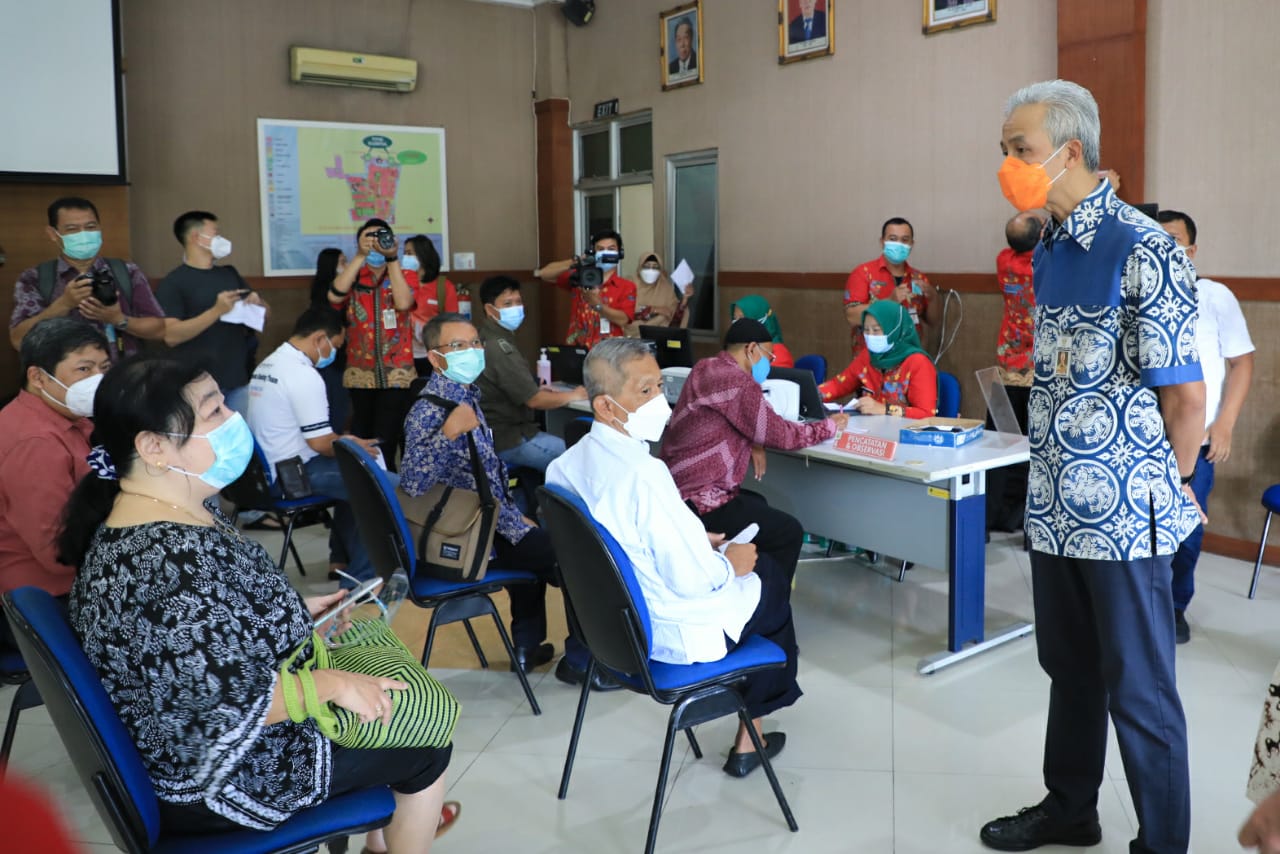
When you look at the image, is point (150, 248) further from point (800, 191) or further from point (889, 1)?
point (889, 1)

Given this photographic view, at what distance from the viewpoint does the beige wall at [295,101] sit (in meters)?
6.97

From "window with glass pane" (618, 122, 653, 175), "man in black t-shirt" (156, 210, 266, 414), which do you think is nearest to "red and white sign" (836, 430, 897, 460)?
"man in black t-shirt" (156, 210, 266, 414)

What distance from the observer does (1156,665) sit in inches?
77.2

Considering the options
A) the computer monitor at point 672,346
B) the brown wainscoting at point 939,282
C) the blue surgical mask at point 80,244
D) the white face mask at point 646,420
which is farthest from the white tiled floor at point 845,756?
the blue surgical mask at point 80,244

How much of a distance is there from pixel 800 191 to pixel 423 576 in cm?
435

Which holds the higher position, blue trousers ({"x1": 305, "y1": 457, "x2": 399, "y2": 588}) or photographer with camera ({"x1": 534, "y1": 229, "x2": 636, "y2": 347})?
photographer with camera ({"x1": 534, "y1": 229, "x2": 636, "y2": 347})

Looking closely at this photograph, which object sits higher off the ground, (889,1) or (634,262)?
(889,1)

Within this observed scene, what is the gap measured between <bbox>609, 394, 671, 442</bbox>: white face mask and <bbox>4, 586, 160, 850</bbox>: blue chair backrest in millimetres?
1323

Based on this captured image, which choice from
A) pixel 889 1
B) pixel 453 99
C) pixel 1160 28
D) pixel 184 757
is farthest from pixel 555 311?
pixel 184 757

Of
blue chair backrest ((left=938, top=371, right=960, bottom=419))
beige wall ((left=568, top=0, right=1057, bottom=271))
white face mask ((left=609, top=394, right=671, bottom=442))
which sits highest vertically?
beige wall ((left=568, top=0, right=1057, bottom=271))

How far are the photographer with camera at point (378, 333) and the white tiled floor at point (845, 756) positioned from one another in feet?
8.64

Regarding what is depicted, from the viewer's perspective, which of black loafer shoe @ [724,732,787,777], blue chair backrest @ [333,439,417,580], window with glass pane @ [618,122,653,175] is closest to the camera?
black loafer shoe @ [724,732,787,777]

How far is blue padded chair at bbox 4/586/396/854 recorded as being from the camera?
1480mm

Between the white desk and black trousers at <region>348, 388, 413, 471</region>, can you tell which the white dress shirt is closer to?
the white desk
